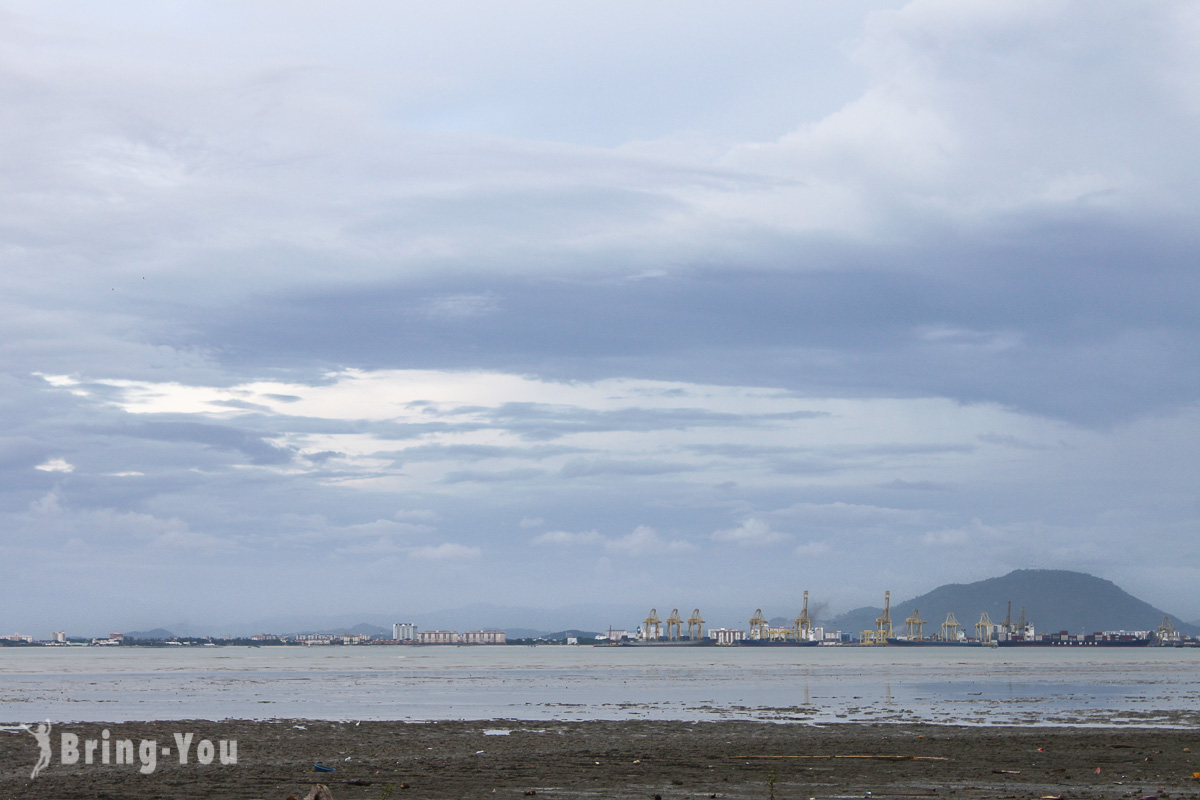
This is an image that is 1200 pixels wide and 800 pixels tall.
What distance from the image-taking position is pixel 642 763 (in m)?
31.3

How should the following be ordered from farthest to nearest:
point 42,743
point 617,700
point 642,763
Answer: point 617,700, point 42,743, point 642,763

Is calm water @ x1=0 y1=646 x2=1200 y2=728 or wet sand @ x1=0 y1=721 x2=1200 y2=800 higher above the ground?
wet sand @ x1=0 y1=721 x2=1200 y2=800

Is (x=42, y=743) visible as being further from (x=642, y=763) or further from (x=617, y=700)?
(x=617, y=700)

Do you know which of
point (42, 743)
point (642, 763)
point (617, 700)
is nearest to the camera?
point (642, 763)

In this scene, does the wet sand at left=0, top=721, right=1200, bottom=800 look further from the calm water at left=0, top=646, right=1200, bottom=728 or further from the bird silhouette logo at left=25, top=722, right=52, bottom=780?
the calm water at left=0, top=646, right=1200, bottom=728

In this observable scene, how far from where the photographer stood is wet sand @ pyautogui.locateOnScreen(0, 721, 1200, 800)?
83.8 feet

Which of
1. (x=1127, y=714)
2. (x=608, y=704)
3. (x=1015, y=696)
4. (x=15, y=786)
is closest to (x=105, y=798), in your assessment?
(x=15, y=786)

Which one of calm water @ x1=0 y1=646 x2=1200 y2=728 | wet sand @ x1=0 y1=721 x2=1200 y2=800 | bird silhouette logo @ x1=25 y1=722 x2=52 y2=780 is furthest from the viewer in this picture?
calm water @ x1=0 y1=646 x2=1200 y2=728

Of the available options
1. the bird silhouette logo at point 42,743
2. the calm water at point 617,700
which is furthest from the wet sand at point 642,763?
the calm water at point 617,700

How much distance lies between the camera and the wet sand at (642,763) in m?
25.5

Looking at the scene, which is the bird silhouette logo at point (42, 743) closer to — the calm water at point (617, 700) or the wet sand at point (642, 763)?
the wet sand at point (642, 763)

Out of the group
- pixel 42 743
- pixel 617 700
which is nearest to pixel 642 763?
pixel 42 743

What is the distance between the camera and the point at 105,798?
2416 cm

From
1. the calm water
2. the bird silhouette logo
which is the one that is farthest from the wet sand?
the calm water
